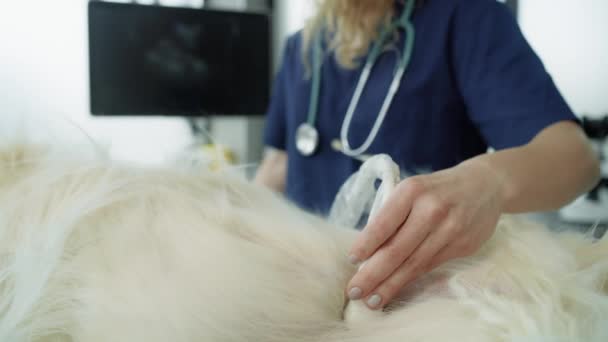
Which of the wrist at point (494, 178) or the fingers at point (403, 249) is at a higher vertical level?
the wrist at point (494, 178)

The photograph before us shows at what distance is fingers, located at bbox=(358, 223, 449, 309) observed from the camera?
283 millimetres

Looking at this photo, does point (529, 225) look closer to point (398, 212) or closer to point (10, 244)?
point (398, 212)

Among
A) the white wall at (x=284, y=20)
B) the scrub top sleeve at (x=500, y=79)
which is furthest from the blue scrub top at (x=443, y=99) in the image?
the white wall at (x=284, y=20)

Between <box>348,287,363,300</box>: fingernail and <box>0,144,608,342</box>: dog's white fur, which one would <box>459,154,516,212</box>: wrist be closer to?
<box>0,144,608,342</box>: dog's white fur

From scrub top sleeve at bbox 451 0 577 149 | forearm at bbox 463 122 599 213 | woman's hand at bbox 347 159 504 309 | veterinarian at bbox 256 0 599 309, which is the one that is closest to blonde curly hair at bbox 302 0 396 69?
A: veterinarian at bbox 256 0 599 309

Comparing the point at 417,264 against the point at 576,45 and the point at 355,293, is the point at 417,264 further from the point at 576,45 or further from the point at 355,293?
the point at 576,45

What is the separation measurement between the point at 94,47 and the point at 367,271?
688 mm

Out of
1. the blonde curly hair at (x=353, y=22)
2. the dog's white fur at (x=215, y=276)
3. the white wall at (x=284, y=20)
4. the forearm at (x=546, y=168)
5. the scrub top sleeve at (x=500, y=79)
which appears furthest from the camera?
the white wall at (x=284, y=20)

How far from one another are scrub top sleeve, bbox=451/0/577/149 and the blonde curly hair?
0.34 ft

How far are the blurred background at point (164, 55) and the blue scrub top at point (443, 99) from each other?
0.20m

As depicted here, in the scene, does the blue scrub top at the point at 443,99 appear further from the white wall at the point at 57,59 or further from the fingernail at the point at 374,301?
the fingernail at the point at 374,301

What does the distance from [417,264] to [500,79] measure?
1.15 ft

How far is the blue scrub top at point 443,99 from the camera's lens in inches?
21.6

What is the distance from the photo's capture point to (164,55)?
36.3 inches
